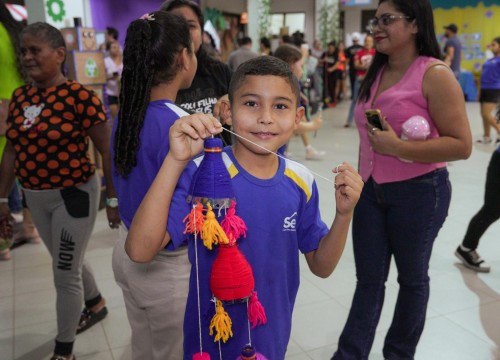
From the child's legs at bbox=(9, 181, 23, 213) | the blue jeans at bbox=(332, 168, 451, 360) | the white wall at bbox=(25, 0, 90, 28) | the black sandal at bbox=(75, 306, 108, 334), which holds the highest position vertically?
the white wall at bbox=(25, 0, 90, 28)

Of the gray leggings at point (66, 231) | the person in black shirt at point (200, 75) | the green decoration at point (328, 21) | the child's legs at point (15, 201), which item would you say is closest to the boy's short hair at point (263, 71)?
the person in black shirt at point (200, 75)

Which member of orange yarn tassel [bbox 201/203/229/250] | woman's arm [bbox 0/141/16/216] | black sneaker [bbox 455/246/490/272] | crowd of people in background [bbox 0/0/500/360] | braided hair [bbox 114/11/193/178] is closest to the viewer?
orange yarn tassel [bbox 201/203/229/250]

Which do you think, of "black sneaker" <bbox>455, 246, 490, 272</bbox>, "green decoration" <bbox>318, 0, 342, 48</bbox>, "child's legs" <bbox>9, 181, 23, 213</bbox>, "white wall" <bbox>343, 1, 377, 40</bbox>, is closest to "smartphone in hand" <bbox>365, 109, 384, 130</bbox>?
"black sneaker" <bbox>455, 246, 490, 272</bbox>

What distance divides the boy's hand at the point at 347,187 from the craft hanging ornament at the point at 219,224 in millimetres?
275

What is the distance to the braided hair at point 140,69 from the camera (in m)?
1.44

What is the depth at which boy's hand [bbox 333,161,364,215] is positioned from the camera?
115 centimetres

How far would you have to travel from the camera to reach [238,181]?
1200 millimetres

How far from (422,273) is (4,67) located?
3101 mm

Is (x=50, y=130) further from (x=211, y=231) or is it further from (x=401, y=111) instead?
(x=401, y=111)

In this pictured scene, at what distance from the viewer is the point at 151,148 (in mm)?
1442

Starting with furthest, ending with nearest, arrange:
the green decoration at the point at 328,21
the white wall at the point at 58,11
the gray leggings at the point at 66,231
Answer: the green decoration at the point at 328,21
the white wall at the point at 58,11
the gray leggings at the point at 66,231

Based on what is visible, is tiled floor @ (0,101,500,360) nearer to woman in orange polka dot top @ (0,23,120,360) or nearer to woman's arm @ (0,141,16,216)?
woman in orange polka dot top @ (0,23,120,360)

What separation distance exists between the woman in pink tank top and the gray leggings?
1.29 m

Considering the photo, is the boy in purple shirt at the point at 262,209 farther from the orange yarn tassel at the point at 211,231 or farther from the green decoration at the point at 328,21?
the green decoration at the point at 328,21
